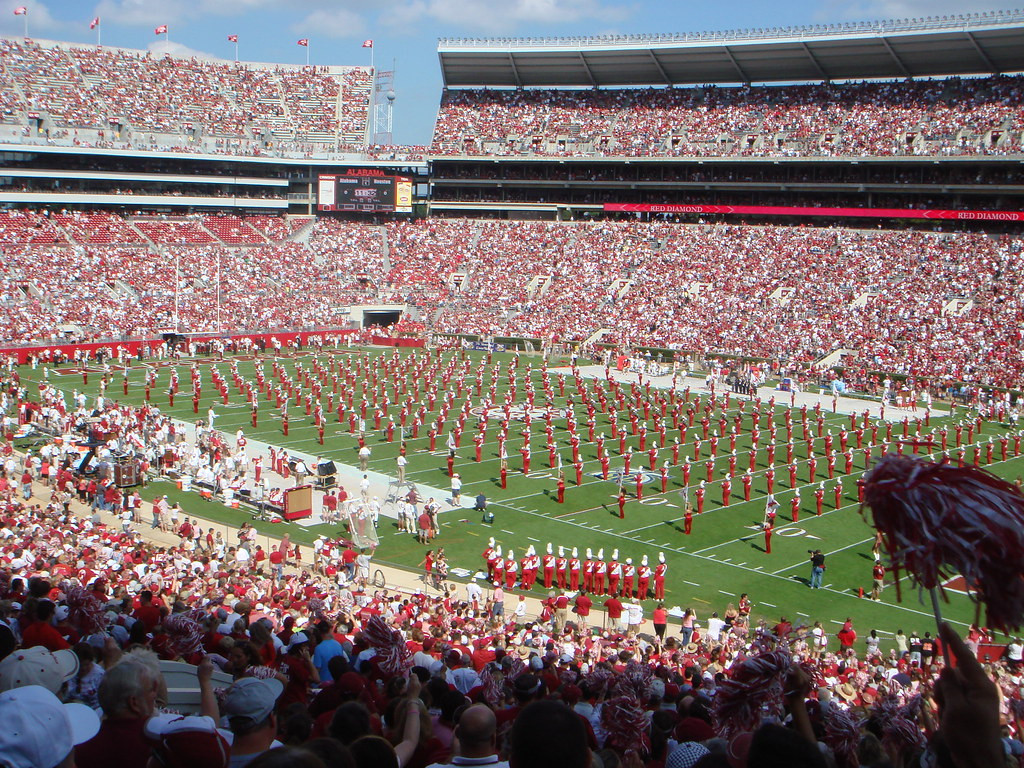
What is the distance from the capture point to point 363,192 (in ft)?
177

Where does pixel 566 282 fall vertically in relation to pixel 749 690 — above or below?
below

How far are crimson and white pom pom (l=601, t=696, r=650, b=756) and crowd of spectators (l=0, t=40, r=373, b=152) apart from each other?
49.8 m

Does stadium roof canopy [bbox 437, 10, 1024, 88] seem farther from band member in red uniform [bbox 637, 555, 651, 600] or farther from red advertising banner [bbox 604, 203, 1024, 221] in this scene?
band member in red uniform [bbox 637, 555, 651, 600]

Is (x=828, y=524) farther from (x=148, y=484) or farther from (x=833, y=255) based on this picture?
(x=833, y=255)

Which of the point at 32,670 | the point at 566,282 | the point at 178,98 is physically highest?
the point at 178,98

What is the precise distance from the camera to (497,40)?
55.6 metres

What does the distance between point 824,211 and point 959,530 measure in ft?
149

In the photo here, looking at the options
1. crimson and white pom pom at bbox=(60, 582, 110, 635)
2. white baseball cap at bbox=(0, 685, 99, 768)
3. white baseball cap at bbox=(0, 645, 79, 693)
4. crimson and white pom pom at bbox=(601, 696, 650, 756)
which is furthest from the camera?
crimson and white pom pom at bbox=(60, 582, 110, 635)

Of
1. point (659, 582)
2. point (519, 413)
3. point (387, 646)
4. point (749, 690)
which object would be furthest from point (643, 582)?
point (519, 413)

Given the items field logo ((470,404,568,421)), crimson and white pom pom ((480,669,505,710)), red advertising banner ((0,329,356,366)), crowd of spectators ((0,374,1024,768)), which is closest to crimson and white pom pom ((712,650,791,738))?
crowd of spectators ((0,374,1024,768))

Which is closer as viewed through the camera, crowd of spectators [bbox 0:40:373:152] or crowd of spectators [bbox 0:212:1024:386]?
crowd of spectators [bbox 0:212:1024:386]

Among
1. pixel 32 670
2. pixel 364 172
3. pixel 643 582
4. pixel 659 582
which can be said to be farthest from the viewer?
pixel 364 172

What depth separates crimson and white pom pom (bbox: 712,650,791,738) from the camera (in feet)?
13.0

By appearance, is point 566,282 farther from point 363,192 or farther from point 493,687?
point 493,687
